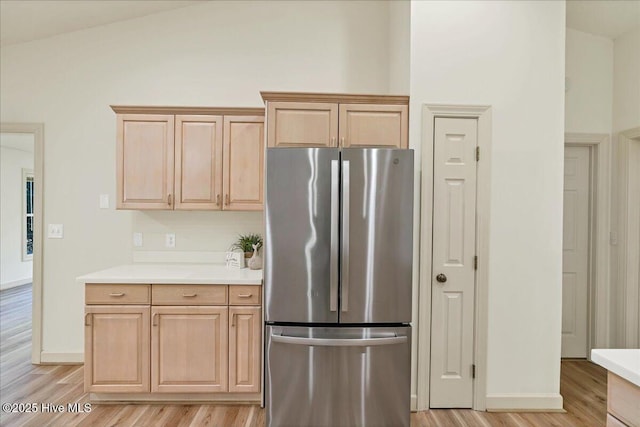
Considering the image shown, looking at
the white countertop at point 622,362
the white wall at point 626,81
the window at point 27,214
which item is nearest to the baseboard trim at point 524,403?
the white countertop at point 622,362

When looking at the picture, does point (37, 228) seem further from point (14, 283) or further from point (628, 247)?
point (628, 247)

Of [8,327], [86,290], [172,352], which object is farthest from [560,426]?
[8,327]

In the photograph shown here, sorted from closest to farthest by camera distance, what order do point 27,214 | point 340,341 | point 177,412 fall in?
point 340,341 < point 177,412 < point 27,214

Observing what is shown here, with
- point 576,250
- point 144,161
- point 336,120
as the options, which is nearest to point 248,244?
point 144,161

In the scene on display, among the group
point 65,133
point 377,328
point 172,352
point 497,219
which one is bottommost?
point 172,352

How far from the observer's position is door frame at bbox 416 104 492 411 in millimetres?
2615

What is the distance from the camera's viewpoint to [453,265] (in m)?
2.64

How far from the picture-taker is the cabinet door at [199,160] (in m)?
2.95

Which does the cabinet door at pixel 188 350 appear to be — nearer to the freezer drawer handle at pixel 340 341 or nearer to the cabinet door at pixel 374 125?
the freezer drawer handle at pixel 340 341

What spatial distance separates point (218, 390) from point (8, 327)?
131 inches

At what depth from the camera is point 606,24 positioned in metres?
3.29

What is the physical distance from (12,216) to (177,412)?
642 cm

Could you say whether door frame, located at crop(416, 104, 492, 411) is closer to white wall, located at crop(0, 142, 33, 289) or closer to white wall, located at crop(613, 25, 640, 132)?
white wall, located at crop(613, 25, 640, 132)

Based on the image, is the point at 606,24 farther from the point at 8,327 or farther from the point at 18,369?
the point at 8,327
